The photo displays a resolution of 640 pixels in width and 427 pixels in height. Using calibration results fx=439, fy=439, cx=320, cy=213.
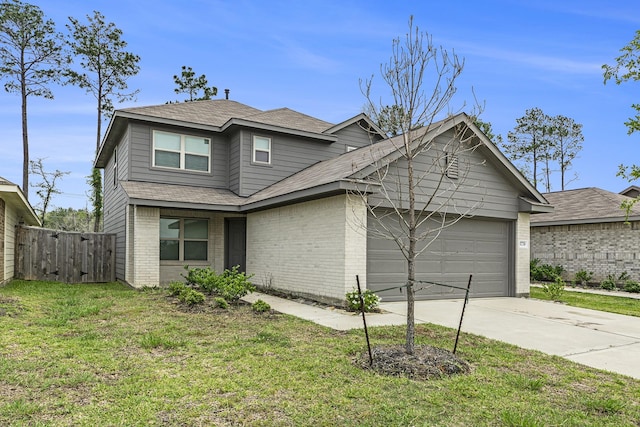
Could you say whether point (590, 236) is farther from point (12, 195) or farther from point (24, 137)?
point (24, 137)

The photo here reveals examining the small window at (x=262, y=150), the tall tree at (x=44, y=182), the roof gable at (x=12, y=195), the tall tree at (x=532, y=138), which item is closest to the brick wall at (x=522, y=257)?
the small window at (x=262, y=150)

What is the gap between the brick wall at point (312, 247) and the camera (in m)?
9.56

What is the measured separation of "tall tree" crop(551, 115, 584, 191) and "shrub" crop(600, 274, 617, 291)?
2096 centimetres

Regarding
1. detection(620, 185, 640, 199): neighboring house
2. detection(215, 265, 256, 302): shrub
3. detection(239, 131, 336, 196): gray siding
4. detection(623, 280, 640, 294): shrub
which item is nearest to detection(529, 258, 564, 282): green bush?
detection(623, 280, 640, 294): shrub

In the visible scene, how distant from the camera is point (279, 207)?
40.7 ft

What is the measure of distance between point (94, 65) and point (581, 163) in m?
35.7

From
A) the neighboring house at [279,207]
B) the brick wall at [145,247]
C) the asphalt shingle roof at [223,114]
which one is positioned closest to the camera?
the neighboring house at [279,207]

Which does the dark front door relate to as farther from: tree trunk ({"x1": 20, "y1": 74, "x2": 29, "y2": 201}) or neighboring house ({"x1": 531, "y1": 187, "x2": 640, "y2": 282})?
tree trunk ({"x1": 20, "y1": 74, "x2": 29, "y2": 201})

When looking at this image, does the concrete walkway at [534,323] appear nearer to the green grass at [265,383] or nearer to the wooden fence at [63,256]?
the green grass at [265,383]

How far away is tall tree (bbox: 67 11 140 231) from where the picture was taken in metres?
25.8

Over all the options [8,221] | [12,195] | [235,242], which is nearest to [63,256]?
[8,221]

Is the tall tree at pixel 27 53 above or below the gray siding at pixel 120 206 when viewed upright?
→ above

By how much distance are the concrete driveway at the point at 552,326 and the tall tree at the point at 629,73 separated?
3930mm

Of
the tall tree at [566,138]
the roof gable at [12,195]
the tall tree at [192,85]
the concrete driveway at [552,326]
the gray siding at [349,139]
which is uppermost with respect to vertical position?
the tall tree at [192,85]
